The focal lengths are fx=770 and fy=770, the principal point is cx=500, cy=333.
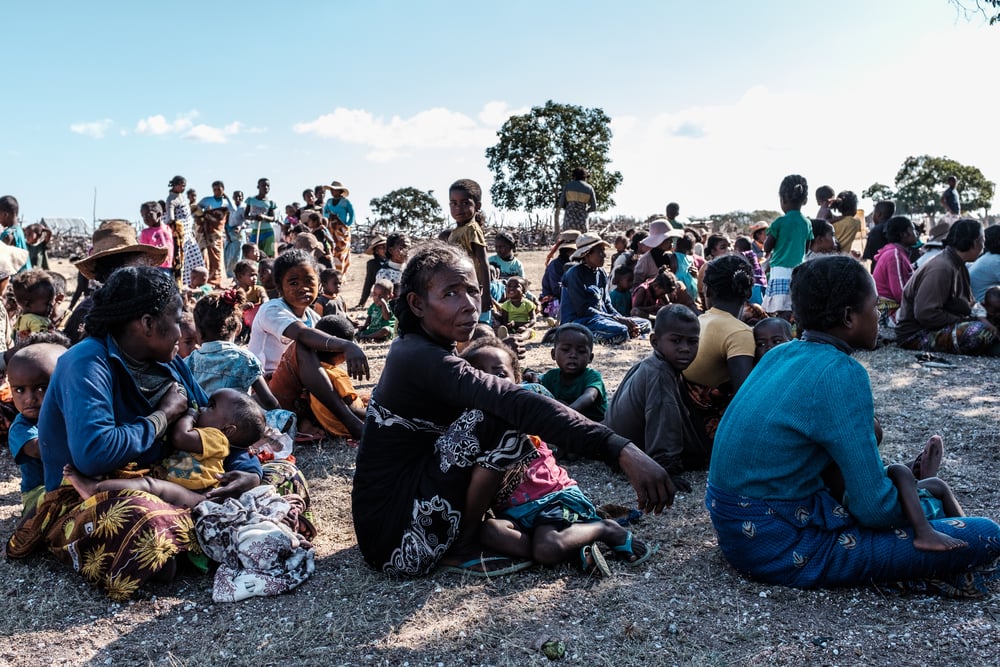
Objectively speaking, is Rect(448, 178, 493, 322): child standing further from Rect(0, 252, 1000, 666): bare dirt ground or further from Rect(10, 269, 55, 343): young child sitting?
Rect(0, 252, 1000, 666): bare dirt ground

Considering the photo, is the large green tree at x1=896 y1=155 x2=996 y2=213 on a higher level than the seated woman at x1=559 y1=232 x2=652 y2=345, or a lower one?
higher

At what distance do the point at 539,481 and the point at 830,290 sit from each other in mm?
1362

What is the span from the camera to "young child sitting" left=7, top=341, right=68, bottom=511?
11.7 ft

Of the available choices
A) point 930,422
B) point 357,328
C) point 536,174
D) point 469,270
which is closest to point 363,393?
point 357,328

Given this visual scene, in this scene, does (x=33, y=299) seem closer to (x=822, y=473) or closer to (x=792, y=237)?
(x=822, y=473)

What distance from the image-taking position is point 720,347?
4277 mm

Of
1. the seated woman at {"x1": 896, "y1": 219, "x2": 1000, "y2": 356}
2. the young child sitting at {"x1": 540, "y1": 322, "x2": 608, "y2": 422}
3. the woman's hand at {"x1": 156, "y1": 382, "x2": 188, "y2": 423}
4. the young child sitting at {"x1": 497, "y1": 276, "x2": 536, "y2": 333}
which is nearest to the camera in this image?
the woman's hand at {"x1": 156, "y1": 382, "x2": 188, "y2": 423}

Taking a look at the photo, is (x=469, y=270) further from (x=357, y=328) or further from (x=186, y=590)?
(x=357, y=328)

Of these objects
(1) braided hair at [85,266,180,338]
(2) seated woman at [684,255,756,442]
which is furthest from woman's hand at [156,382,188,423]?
(2) seated woman at [684,255,756,442]

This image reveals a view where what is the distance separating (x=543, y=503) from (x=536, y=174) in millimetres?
24164

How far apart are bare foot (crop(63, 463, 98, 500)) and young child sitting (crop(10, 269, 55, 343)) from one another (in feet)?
9.44

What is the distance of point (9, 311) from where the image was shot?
22.1ft

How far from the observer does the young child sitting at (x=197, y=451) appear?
305 cm

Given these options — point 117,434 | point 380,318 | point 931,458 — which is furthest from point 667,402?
point 380,318
